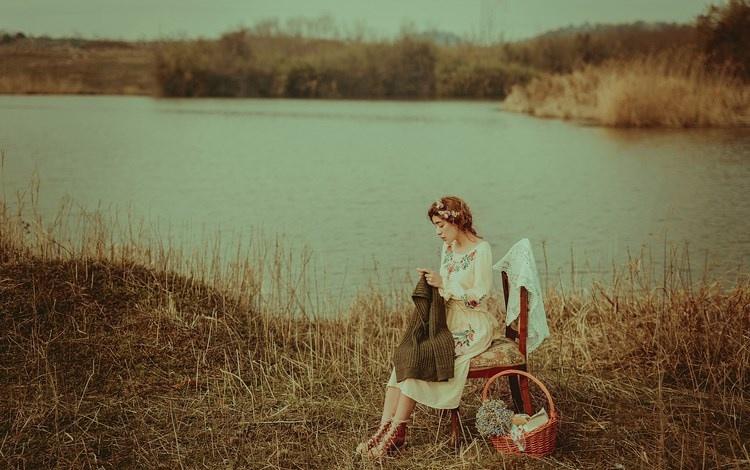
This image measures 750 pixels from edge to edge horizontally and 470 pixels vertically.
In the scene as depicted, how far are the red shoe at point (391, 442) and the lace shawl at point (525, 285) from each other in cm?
65

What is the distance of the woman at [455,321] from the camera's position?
370 cm

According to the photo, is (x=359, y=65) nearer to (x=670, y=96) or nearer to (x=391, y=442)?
(x=670, y=96)

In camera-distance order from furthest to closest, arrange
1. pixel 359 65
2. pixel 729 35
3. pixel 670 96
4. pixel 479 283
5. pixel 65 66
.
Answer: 1. pixel 359 65
2. pixel 729 35
3. pixel 670 96
4. pixel 65 66
5. pixel 479 283

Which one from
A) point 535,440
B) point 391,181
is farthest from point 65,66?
point 535,440

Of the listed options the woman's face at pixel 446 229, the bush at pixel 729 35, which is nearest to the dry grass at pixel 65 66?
the woman's face at pixel 446 229

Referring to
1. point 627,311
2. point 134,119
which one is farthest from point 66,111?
point 627,311

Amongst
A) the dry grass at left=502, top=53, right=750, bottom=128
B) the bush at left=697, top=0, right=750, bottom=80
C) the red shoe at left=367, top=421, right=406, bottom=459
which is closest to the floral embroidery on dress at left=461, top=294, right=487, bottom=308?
the red shoe at left=367, top=421, right=406, bottom=459

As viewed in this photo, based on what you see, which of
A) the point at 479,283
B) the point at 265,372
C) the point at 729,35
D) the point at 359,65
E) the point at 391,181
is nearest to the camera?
the point at 479,283

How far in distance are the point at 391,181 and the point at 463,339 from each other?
921 centimetres

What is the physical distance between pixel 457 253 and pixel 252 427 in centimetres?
125

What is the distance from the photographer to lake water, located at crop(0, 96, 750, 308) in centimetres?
865

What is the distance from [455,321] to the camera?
384cm

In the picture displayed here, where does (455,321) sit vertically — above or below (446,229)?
below

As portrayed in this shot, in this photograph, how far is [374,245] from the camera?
8.59 meters
